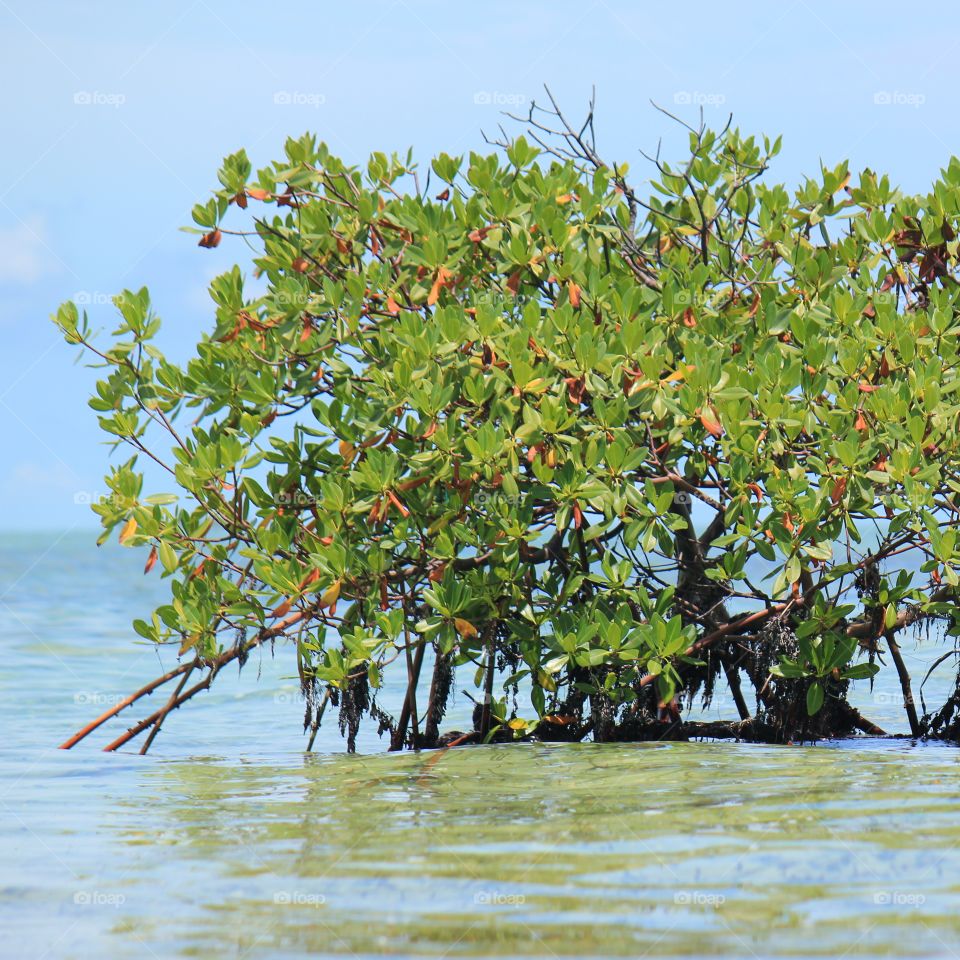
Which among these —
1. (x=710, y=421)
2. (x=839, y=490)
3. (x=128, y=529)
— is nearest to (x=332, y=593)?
(x=128, y=529)

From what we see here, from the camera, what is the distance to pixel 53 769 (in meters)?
7.19

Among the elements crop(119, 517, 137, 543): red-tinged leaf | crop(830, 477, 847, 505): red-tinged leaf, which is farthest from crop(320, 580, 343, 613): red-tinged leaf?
crop(830, 477, 847, 505): red-tinged leaf

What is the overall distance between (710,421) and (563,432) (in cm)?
75

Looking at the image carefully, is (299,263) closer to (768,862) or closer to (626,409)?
(626,409)

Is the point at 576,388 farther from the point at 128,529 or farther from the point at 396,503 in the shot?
the point at 128,529

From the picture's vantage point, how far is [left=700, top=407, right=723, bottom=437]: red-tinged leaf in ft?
20.1

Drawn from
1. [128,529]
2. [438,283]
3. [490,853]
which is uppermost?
[438,283]

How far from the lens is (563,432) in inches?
256

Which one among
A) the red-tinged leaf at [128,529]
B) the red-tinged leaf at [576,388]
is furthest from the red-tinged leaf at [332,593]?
the red-tinged leaf at [576,388]

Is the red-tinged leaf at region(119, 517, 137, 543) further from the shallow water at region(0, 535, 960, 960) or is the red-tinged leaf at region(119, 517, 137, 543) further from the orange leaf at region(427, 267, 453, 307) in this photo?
the orange leaf at region(427, 267, 453, 307)

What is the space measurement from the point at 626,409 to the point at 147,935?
3.30m

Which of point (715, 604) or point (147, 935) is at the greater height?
point (715, 604)

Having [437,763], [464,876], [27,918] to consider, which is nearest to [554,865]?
[464,876]

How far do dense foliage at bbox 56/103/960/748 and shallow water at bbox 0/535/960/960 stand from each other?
0.56 metres
